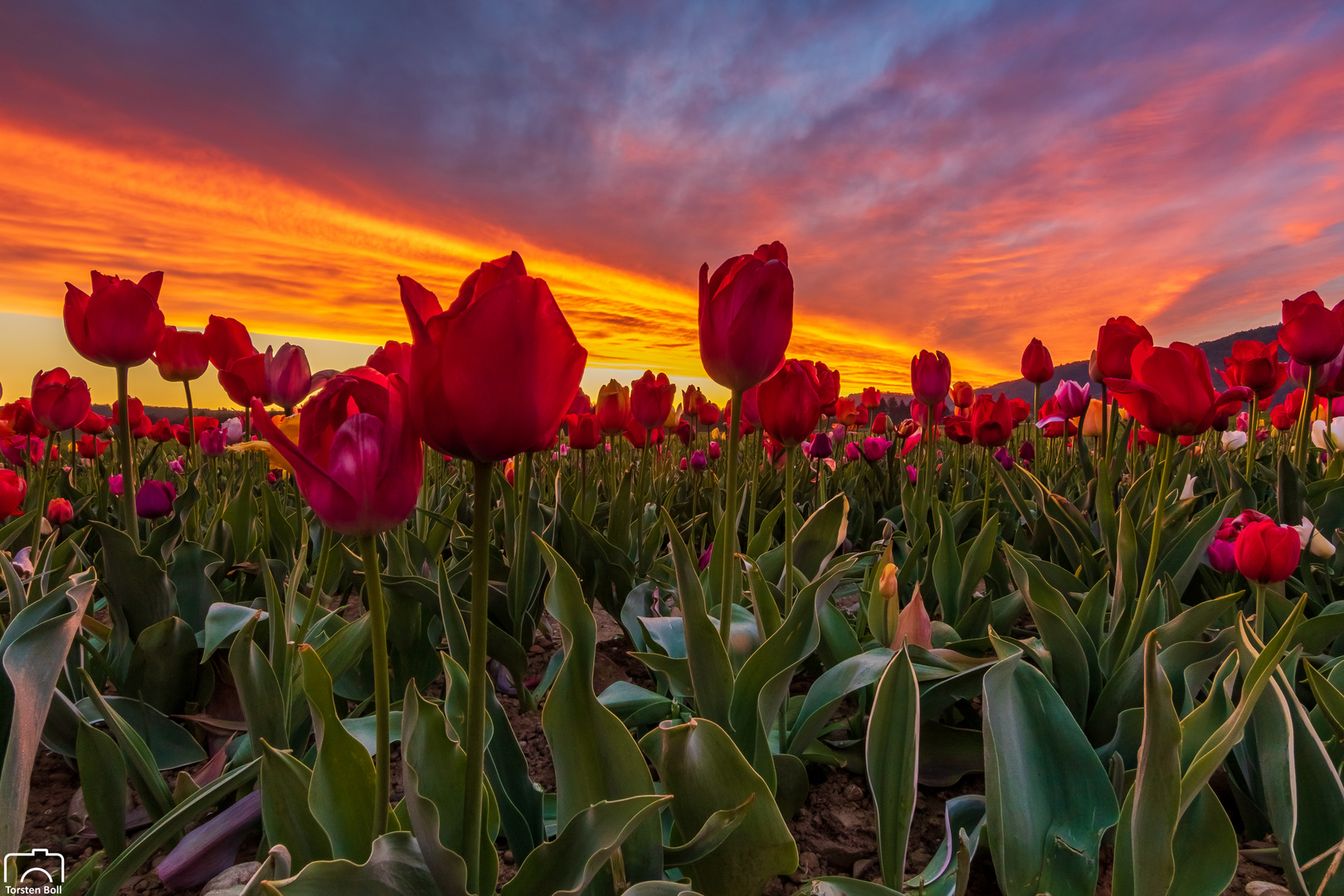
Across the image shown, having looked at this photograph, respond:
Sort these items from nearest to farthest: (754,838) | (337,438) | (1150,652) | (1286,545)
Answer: (337,438), (1150,652), (754,838), (1286,545)

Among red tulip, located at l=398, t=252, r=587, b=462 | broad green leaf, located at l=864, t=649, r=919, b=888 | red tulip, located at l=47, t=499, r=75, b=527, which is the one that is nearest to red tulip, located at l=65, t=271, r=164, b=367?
red tulip, located at l=47, t=499, r=75, b=527

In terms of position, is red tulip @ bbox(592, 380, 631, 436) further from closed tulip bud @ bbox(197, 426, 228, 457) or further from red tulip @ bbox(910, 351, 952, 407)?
closed tulip bud @ bbox(197, 426, 228, 457)

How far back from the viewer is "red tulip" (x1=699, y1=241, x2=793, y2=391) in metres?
1.24

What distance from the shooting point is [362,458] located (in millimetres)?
755

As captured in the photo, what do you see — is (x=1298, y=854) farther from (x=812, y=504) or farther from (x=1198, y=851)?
(x=812, y=504)

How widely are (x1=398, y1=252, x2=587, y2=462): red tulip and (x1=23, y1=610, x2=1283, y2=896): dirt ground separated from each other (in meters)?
0.97

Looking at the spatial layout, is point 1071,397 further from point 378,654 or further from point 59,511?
point 59,511

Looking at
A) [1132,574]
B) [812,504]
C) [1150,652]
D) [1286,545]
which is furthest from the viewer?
[812,504]

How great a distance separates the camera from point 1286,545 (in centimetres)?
151

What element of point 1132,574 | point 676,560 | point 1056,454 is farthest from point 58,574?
point 1056,454

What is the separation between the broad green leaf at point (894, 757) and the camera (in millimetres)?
1163

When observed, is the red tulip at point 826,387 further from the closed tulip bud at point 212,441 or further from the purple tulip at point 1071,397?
the closed tulip bud at point 212,441

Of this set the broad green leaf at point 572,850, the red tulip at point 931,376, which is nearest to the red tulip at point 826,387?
the red tulip at point 931,376

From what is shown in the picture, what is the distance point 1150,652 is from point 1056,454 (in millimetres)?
5760
